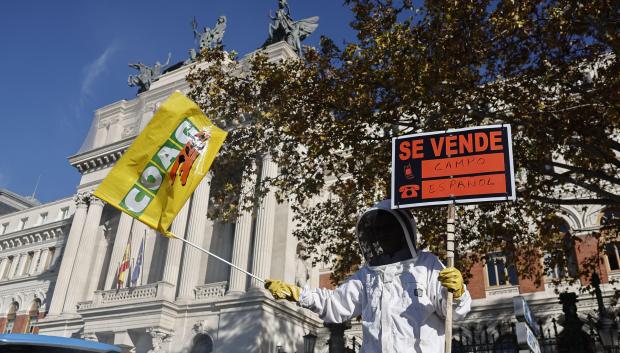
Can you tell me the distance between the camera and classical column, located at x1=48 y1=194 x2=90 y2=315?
98.9 ft

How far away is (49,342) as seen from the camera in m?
5.59

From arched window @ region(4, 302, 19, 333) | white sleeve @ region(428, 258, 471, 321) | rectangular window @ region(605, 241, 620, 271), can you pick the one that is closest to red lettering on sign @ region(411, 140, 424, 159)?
white sleeve @ region(428, 258, 471, 321)

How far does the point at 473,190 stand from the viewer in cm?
460

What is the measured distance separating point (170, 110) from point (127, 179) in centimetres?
113

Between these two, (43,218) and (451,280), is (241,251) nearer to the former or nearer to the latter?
(451,280)

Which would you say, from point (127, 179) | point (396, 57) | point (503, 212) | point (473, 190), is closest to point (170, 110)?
point (127, 179)

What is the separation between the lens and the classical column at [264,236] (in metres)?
24.0

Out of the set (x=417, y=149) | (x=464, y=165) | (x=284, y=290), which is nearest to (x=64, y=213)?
(x=284, y=290)

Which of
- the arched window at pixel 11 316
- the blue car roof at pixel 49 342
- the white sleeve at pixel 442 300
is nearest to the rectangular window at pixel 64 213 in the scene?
the arched window at pixel 11 316

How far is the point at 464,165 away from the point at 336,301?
178 centimetres

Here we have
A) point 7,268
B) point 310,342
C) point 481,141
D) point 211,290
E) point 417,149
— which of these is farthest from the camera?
point 7,268

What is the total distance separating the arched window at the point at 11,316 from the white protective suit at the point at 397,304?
135 feet

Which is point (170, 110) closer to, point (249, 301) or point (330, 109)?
point (330, 109)

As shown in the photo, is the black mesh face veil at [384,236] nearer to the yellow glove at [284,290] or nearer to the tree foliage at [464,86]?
the yellow glove at [284,290]
